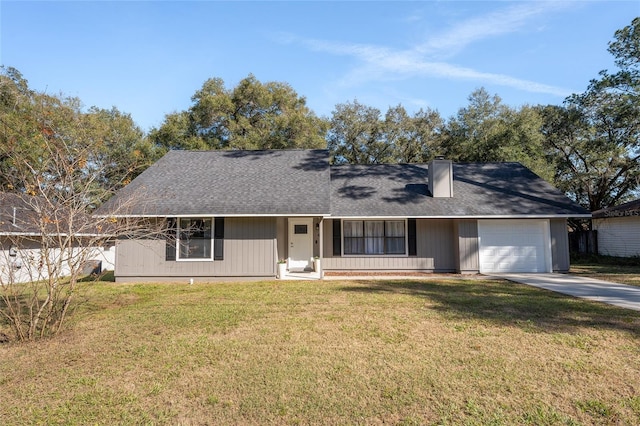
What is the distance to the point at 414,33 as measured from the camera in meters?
12.1

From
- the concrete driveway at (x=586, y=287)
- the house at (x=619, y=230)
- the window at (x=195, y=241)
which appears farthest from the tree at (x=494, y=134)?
the window at (x=195, y=241)

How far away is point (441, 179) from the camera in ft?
47.4

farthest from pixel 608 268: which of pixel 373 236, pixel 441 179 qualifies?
pixel 373 236

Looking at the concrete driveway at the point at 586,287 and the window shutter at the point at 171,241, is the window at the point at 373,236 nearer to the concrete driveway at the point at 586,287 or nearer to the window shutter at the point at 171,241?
the concrete driveway at the point at 586,287

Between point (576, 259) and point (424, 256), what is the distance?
11.1 m

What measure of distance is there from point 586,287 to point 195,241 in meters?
11.9

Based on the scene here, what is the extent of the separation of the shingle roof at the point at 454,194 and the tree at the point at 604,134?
9238mm

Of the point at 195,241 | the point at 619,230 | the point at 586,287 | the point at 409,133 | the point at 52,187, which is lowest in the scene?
the point at 586,287

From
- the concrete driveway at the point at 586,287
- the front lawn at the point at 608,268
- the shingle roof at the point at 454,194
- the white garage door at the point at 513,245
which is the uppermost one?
the shingle roof at the point at 454,194

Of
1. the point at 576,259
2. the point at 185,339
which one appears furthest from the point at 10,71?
the point at 576,259

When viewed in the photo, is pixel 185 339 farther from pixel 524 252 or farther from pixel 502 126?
pixel 502 126

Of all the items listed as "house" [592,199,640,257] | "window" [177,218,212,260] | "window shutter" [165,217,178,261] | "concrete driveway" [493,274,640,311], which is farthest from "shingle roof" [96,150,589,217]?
"house" [592,199,640,257]

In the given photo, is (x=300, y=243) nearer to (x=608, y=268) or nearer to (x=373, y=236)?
(x=373, y=236)

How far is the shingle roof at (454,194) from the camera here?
43.8ft
